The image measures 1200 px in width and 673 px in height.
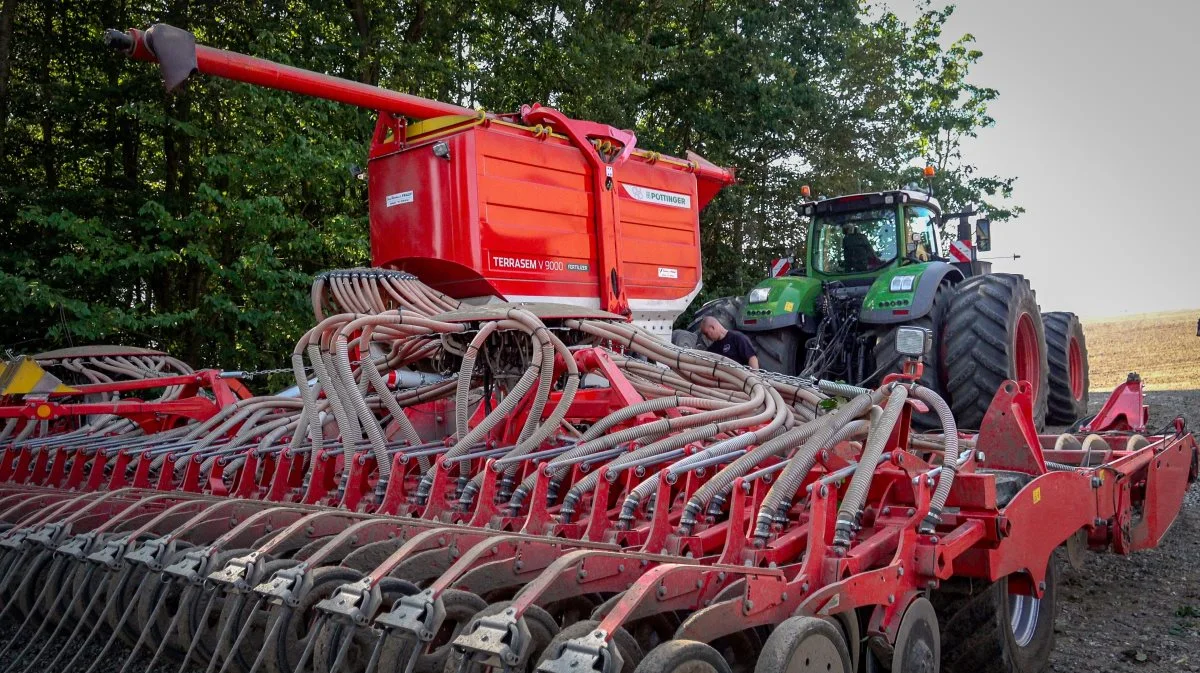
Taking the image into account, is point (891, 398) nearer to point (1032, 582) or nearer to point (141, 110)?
point (1032, 582)

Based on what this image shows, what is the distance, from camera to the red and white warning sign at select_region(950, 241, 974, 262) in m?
8.14

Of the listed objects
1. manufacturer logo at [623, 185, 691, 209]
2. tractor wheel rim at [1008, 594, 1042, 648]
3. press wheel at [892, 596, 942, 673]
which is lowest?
tractor wheel rim at [1008, 594, 1042, 648]

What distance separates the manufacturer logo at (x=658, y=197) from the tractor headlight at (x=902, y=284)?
158cm

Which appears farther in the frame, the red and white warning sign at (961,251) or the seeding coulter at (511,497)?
the red and white warning sign at (961,251)

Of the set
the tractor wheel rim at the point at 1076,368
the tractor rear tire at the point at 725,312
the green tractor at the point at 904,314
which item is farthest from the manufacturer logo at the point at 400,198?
the tractor wheel rim at the point at 1076,368

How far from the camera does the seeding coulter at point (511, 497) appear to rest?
2322mm

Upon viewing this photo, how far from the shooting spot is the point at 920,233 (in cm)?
764

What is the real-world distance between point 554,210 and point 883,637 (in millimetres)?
3815

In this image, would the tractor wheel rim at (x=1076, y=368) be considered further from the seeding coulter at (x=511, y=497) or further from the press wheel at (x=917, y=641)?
the press wheel at (x=917, y=641)

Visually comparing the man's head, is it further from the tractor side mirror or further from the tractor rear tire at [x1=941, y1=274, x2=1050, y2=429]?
the tractor side mirror

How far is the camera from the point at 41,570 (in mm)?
3668

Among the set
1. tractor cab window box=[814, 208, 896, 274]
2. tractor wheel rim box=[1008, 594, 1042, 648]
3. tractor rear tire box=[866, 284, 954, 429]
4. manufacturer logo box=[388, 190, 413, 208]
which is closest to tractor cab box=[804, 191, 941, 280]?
tractor cab window box=[814, 208, 896, 274]

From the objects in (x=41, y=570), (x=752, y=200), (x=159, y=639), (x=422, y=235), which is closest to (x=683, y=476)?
(x=159, y=639)

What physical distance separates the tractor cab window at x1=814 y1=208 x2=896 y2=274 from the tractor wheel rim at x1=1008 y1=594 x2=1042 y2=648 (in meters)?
4.26
